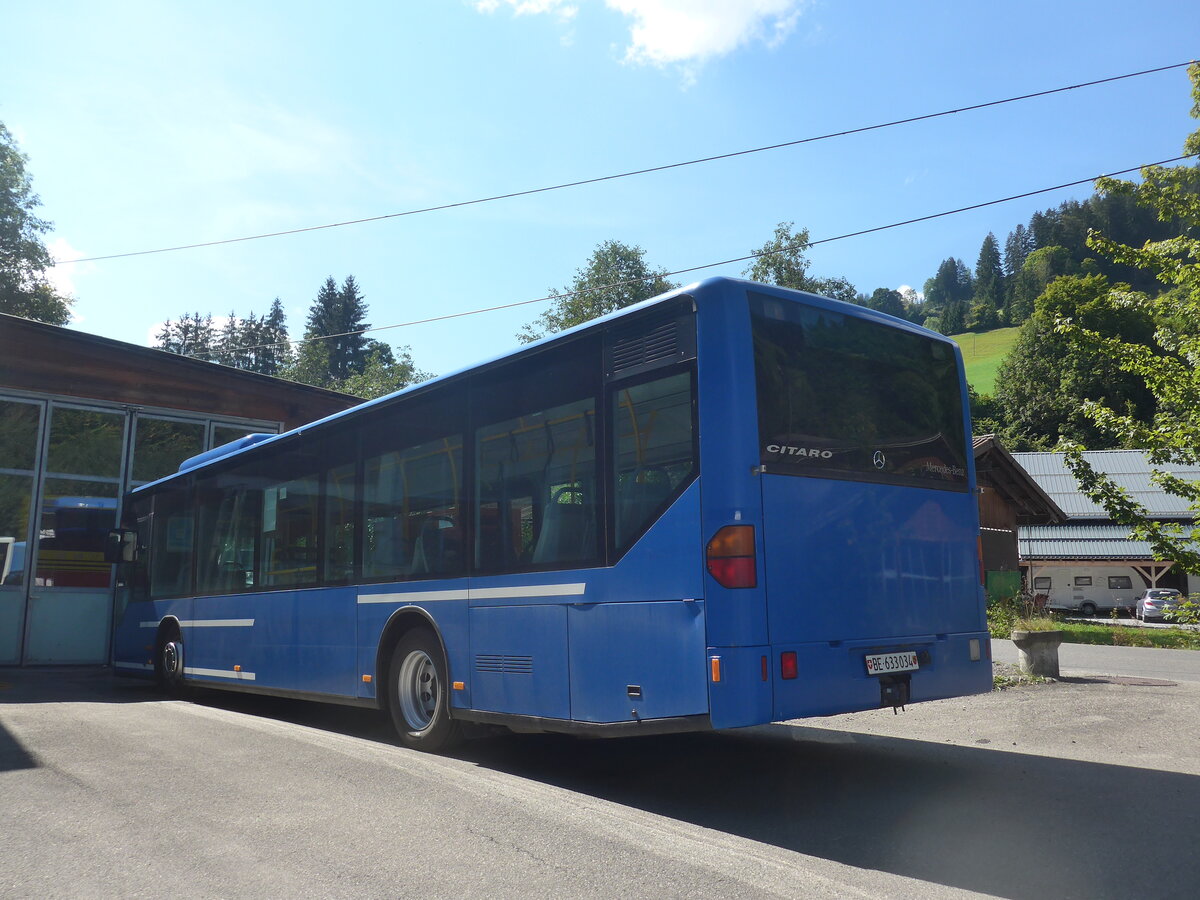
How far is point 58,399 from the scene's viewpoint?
1883 cm

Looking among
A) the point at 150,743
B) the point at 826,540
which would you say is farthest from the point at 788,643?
the point at 150,743

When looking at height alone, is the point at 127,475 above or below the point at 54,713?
above

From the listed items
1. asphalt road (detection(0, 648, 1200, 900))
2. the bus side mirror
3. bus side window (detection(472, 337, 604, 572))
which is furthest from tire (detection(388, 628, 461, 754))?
the bus side mirror

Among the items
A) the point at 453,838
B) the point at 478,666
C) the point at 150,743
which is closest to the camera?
the point at 453,838

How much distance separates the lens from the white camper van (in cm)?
5572

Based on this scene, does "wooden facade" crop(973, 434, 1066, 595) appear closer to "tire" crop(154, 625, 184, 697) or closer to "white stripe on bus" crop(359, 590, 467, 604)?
"tire" crop(154, 625, 184, 697)

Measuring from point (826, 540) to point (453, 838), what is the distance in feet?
9.11

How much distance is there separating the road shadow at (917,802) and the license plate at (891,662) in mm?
794

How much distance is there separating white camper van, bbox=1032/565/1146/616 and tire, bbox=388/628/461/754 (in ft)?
175

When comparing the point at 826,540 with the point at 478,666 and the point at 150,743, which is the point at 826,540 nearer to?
the point at 478,666

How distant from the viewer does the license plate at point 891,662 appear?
20.8ft

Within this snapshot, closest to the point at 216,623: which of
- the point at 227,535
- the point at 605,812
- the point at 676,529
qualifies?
the point at 227,535

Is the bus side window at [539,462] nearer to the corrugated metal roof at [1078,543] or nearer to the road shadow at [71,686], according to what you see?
the road shadow at [71,686]

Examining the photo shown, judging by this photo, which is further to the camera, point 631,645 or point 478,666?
point 478,666
